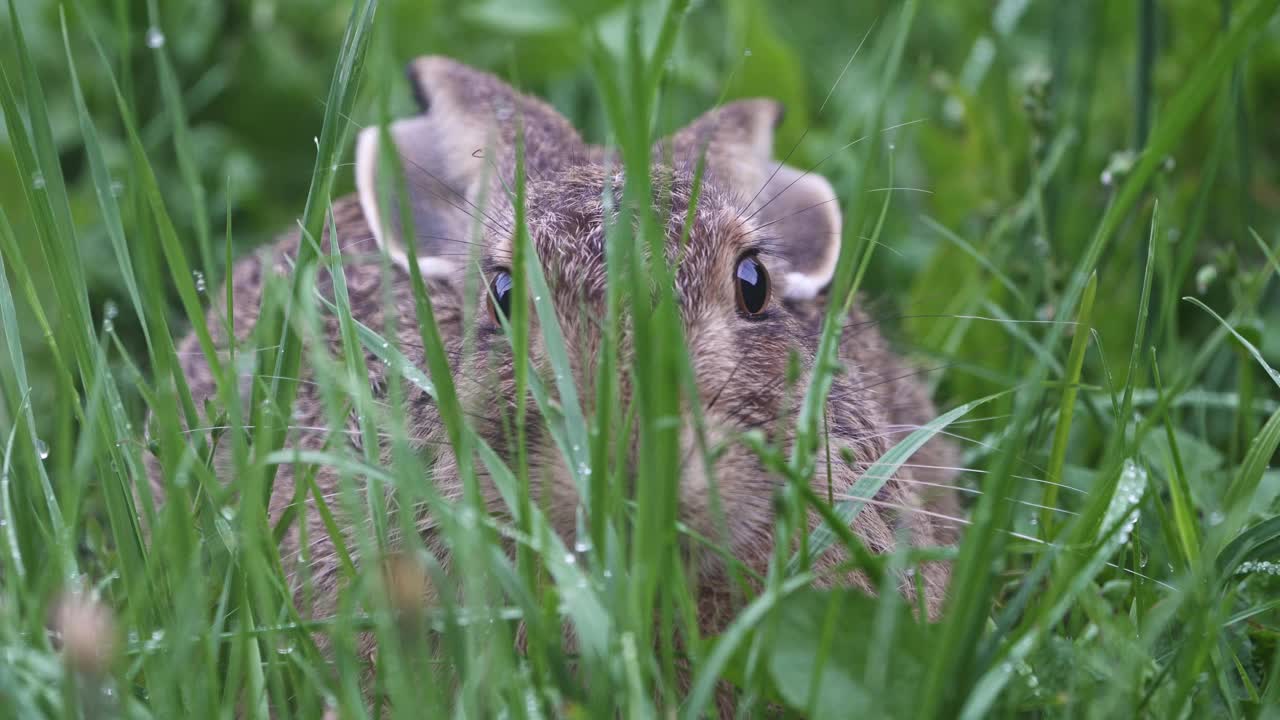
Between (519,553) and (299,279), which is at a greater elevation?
(299,279)

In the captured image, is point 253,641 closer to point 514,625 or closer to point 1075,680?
point 514,625

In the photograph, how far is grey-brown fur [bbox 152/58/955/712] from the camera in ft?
8.46

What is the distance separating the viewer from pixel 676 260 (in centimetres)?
240

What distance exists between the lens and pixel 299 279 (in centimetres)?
249

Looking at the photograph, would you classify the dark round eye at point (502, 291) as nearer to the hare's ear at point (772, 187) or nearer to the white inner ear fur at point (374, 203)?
the white inner ear fur at point (374, 203)

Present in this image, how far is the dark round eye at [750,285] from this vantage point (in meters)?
3.04

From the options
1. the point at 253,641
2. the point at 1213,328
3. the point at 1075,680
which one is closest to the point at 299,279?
the point at 253,641

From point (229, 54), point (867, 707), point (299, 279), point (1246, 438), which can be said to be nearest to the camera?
point (867, 707)

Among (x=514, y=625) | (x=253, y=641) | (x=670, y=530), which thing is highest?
(x=670, y=530)

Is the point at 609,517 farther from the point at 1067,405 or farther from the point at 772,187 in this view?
the point at 772,187

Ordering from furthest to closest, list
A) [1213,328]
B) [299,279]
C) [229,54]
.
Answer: [229,54] < [1213,328] < [299,279]

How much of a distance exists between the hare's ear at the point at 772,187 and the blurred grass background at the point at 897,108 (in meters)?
0.16

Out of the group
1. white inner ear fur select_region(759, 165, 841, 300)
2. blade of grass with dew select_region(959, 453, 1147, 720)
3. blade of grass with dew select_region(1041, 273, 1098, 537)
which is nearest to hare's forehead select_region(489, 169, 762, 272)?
white inner ear fur select_region(759, 165, 841, 300)

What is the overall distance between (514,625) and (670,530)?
2.38 ft
